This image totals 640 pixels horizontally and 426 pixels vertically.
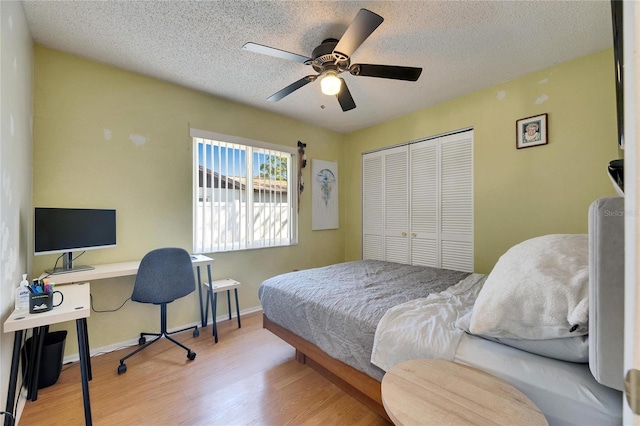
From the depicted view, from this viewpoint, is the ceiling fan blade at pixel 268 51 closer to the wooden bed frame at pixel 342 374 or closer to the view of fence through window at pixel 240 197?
the view of fence through window at pixel 240 197

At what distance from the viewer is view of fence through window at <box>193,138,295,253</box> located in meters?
3.10

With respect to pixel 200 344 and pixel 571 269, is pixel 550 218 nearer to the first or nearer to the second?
pixel 571 269

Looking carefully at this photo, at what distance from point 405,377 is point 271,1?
221 cm

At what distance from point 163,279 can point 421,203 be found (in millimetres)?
2972

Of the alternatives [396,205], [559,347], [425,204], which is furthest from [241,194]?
[559,347]

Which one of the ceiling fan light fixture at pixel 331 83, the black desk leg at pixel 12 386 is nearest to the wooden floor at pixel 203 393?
the black desk leg at pixel 12 386

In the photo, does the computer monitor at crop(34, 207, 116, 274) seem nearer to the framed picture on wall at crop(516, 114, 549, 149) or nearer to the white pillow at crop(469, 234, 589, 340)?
the white pillow at crop(469, 234, 589, 340)

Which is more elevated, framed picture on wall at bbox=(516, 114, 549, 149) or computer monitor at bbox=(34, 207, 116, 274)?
framed picture on wall at bbox=(516, 114, 549, 149)

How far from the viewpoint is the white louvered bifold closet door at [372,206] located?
404cm

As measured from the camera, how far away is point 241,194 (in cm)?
339

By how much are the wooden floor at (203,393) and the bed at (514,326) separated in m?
0.17

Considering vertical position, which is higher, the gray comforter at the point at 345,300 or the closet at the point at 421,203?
the closet at the point at 421,203

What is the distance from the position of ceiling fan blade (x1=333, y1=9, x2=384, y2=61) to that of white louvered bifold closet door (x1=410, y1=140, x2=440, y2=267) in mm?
1995

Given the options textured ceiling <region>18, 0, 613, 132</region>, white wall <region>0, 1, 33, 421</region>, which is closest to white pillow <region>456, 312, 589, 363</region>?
textured ceiling <region>18, 0, 613, 132</region>
